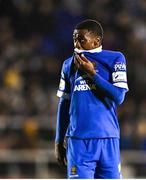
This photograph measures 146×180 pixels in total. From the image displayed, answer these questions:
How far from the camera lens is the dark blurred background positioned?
30.9 feet

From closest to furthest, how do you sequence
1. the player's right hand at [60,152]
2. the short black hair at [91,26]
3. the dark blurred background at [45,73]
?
the short black hair at [91,26], the player's right hand at [60,152], the dark blurred background at [45,73]

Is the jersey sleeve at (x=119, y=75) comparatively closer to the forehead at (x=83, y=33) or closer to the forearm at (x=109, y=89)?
the forearm at (x=109, y=89)

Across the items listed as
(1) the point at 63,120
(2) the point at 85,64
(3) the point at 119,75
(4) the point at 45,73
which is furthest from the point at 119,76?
(4) the point at 45,73

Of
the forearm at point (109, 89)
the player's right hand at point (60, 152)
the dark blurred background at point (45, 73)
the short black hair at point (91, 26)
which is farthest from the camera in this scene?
the dark blurred background at point (45, 73)

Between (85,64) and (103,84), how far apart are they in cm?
17

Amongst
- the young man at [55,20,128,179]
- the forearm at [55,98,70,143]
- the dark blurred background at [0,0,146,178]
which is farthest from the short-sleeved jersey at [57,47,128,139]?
the dark blurred background at [0,0,146,178]

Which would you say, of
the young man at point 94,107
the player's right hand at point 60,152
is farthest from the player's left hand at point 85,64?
the player's right hand at point 60,152

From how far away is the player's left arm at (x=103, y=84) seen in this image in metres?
4.22

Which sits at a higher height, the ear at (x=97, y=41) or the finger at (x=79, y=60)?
the ear at (x=97, y=41)

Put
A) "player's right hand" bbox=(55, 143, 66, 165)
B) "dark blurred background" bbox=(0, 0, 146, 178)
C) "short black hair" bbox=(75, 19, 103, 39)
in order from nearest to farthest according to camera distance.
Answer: "short black hair" bbox=(75, 19, 103, 39)
"player's right hand" bbox=(55, 143, 66, 165)
"dark blurred background" bbox=(0, 0, 146, 178)

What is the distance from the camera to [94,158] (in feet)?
13.9

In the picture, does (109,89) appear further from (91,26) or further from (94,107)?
(91,26)

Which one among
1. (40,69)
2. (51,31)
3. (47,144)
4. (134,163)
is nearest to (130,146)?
(134,163)

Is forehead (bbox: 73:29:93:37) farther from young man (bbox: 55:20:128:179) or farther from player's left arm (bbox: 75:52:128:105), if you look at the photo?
player's left arm (bbox: 75:52:128:105)
